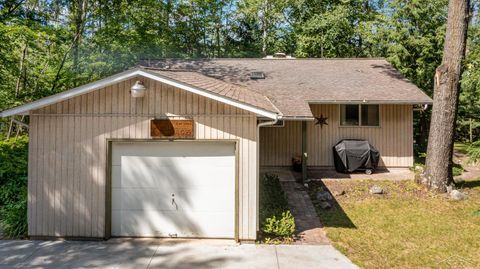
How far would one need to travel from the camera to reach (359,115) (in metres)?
12.3

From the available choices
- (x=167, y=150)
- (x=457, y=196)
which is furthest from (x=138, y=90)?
(x=457, y=196)

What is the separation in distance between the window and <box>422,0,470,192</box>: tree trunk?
99.9 inches

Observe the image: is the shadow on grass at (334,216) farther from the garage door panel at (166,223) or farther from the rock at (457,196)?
the rock at (457,196)

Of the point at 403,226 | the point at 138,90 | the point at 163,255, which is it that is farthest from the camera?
the point at 403,226

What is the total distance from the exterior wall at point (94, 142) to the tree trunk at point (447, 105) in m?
6.54

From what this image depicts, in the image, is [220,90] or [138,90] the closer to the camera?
[138,90]

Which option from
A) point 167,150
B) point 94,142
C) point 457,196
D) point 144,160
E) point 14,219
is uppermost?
point 94,142

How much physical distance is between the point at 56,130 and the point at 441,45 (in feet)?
62.8

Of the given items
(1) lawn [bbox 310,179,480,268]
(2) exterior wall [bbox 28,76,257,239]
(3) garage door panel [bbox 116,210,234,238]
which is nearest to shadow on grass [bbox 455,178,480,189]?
(1) lawn [bbox 310,179,480,268]

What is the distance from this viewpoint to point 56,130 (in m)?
6.61

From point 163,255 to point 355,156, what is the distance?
26.2 feet

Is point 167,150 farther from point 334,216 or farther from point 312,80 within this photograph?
point 312,80

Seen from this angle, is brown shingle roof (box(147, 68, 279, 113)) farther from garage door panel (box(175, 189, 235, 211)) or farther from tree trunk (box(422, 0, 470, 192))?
tree trunk (box(422, 0, 470, 192))

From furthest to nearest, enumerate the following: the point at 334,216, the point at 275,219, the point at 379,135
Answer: the point at 379,135 → the point at 334,216 → the point at 275,219
